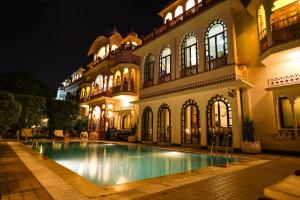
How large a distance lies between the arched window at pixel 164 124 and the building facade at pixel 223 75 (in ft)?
0.25

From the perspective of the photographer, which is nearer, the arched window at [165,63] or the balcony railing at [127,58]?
the arched window at [165,63]

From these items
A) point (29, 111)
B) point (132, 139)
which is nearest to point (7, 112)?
point (29, 111)

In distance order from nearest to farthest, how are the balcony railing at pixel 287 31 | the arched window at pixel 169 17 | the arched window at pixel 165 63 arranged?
1. the balcony railing at pixel 287 31
2. the arched window at pixel 165 63
3. the arched window at pixel 169 17

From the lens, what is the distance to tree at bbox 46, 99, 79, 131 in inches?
866

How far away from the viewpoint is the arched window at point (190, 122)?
41.9 feet

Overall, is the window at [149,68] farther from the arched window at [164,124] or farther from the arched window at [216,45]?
the arched window at [216,45]

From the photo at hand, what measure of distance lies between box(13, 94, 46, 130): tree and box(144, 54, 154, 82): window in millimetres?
12003

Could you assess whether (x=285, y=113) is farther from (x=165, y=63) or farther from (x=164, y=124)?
(x=165, y=63)

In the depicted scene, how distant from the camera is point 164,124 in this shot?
1525 cm

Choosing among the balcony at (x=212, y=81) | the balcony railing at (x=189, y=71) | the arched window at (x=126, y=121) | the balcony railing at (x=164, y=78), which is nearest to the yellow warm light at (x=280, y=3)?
the balcony at (x=212, y=81)

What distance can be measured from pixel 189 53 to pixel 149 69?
4.63 m

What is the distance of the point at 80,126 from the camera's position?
1013 inches

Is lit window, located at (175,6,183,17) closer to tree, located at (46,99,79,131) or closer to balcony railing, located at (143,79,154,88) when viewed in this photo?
balcony railing, located at (143,79,154,88)

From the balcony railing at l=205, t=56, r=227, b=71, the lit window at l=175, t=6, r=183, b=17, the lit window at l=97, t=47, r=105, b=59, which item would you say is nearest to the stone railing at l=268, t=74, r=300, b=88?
the balcony railing at l=205, t=56, r=227, b=71
